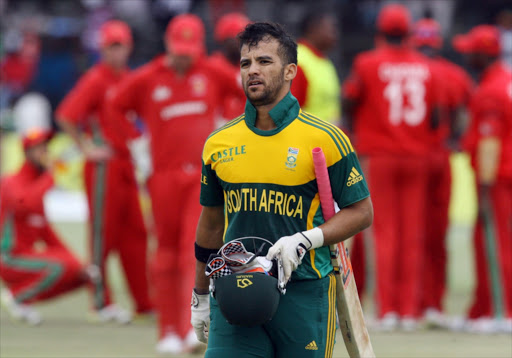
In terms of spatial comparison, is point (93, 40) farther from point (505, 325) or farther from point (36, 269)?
point (505, 325)

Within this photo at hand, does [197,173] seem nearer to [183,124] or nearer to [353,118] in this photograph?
[183,124]

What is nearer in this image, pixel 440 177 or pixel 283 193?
pixel 283 193

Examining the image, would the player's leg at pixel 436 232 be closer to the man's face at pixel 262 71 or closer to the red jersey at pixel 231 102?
the red jersey at pixel 231 102

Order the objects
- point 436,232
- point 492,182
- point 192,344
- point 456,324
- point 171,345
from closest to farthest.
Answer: point 192,344, point 171,345, point 492,182, point 456,324, point 436,232

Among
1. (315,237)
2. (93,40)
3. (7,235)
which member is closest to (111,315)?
(7,235)

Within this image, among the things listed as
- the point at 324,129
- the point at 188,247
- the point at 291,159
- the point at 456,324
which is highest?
the point at 324,129

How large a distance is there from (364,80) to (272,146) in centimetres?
465

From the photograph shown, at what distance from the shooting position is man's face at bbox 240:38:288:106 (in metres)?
4.16

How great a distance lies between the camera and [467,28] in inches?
714

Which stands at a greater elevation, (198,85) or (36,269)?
(198,85)

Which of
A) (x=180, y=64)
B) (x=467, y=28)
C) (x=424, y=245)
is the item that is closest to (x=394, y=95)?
(x=424, y=245)

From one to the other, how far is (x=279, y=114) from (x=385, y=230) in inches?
179

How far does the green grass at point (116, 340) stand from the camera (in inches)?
283

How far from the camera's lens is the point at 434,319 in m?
8.76
